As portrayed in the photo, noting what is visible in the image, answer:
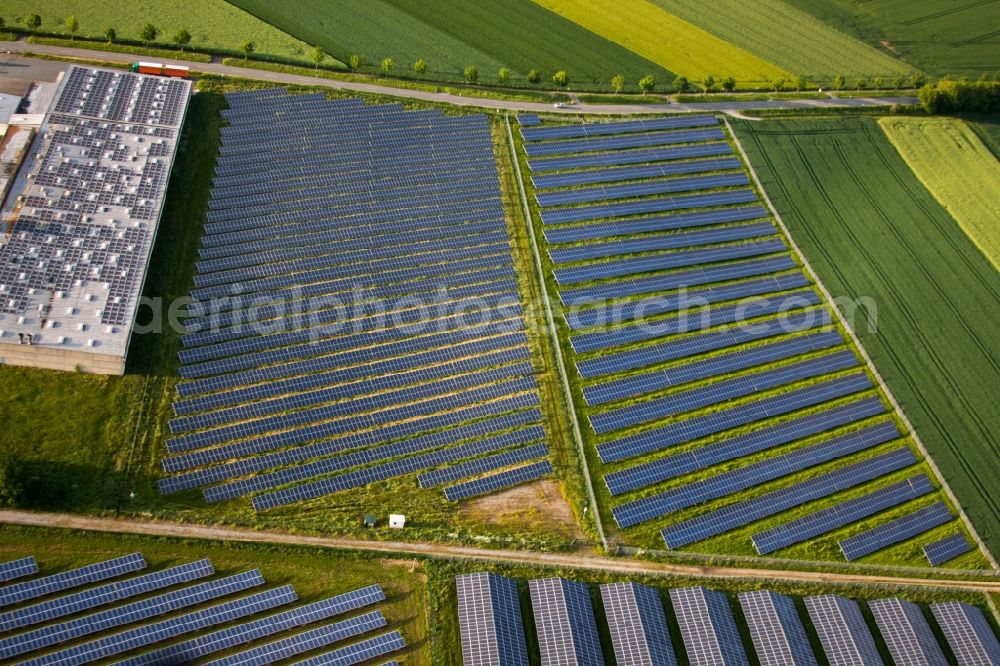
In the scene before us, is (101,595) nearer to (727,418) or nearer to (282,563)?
(282,563)

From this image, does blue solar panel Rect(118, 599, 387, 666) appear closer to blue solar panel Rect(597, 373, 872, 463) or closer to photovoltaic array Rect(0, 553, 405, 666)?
photovoltaic array Rect(0, 553, 405, 666)

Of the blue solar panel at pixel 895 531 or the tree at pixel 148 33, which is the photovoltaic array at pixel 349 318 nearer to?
the tree at pixel 148 33

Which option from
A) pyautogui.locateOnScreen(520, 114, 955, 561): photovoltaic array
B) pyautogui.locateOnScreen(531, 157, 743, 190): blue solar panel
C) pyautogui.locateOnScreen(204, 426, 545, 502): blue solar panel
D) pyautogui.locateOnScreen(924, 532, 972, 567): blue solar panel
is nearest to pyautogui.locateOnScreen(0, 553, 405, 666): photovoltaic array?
pyautogui.locateOnScreen(204, 426, 545, 502): blue solar panel

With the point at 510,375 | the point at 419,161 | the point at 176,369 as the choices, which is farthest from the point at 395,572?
the point at 419,161

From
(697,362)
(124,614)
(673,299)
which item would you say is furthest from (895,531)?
(124,614)

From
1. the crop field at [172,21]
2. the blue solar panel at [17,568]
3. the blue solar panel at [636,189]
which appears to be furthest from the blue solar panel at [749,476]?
the crop field at [172,21]
